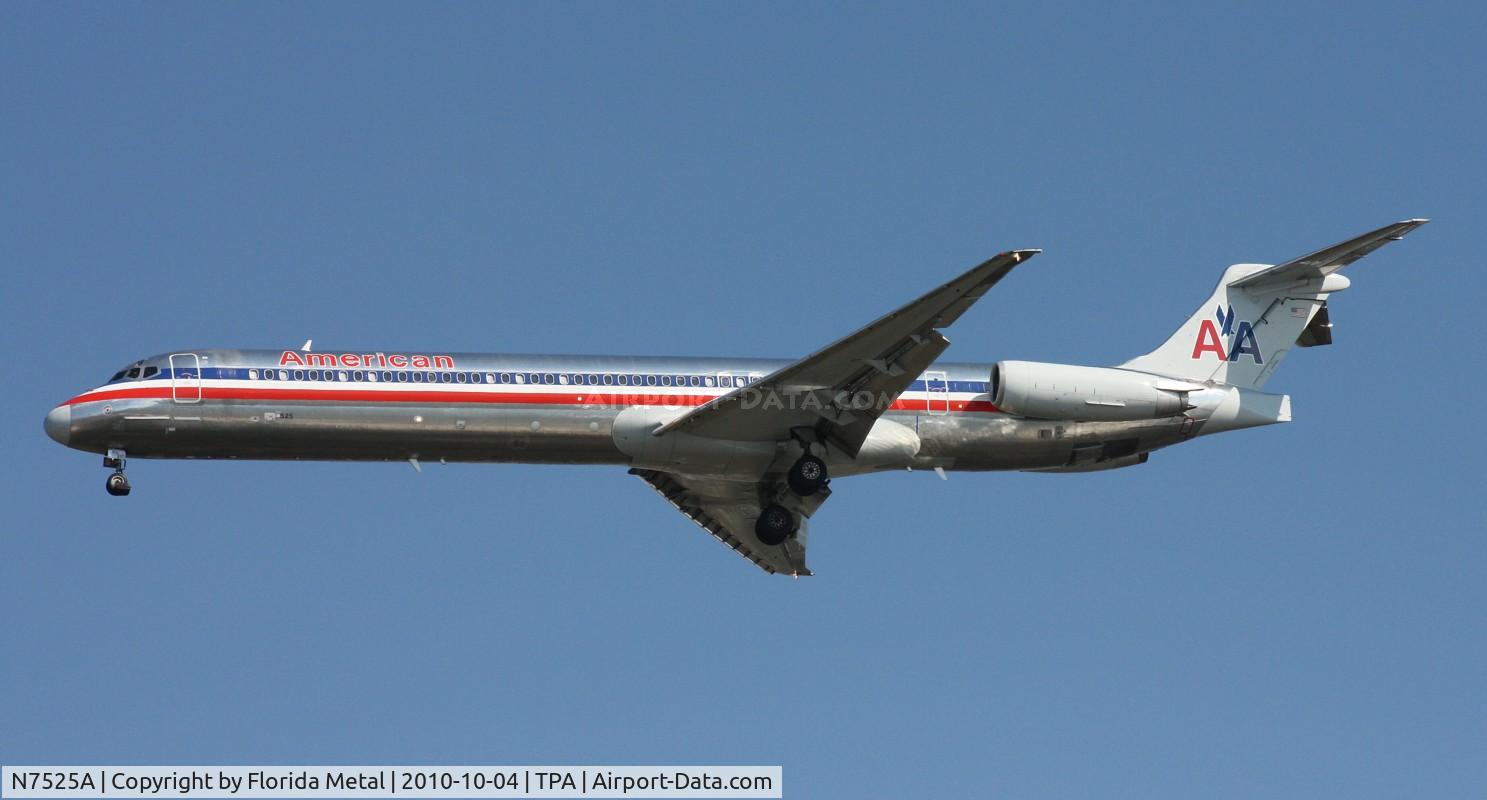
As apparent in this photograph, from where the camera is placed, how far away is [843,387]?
34031 millimetres

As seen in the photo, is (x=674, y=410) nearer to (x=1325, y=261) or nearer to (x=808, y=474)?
(x=808, y=474)

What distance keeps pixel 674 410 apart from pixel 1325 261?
40.0 ft

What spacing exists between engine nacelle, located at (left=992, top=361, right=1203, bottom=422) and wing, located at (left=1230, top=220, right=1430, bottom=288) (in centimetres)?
391

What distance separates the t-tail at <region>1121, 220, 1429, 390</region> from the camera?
37.3m

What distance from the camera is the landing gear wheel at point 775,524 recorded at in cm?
3681

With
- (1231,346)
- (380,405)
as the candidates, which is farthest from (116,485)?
(1231,346)

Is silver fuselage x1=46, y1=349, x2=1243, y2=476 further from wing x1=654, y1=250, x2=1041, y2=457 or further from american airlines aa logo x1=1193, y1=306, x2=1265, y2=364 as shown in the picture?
american airlines aa logo x1=1193, y1=306, x2=1265, y2=364

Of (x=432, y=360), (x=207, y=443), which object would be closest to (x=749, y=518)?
(x=432, y=360)

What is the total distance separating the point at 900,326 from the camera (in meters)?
32.2

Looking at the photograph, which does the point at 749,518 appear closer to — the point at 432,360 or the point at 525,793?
the point at 432,360

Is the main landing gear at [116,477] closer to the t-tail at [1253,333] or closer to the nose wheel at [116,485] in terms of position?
the nose wheel at [116,485]

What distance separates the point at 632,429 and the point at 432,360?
3661 millimetres

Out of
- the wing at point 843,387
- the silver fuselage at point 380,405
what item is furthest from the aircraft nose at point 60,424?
the wing at point 843,387

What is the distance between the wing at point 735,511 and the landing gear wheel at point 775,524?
51cm
